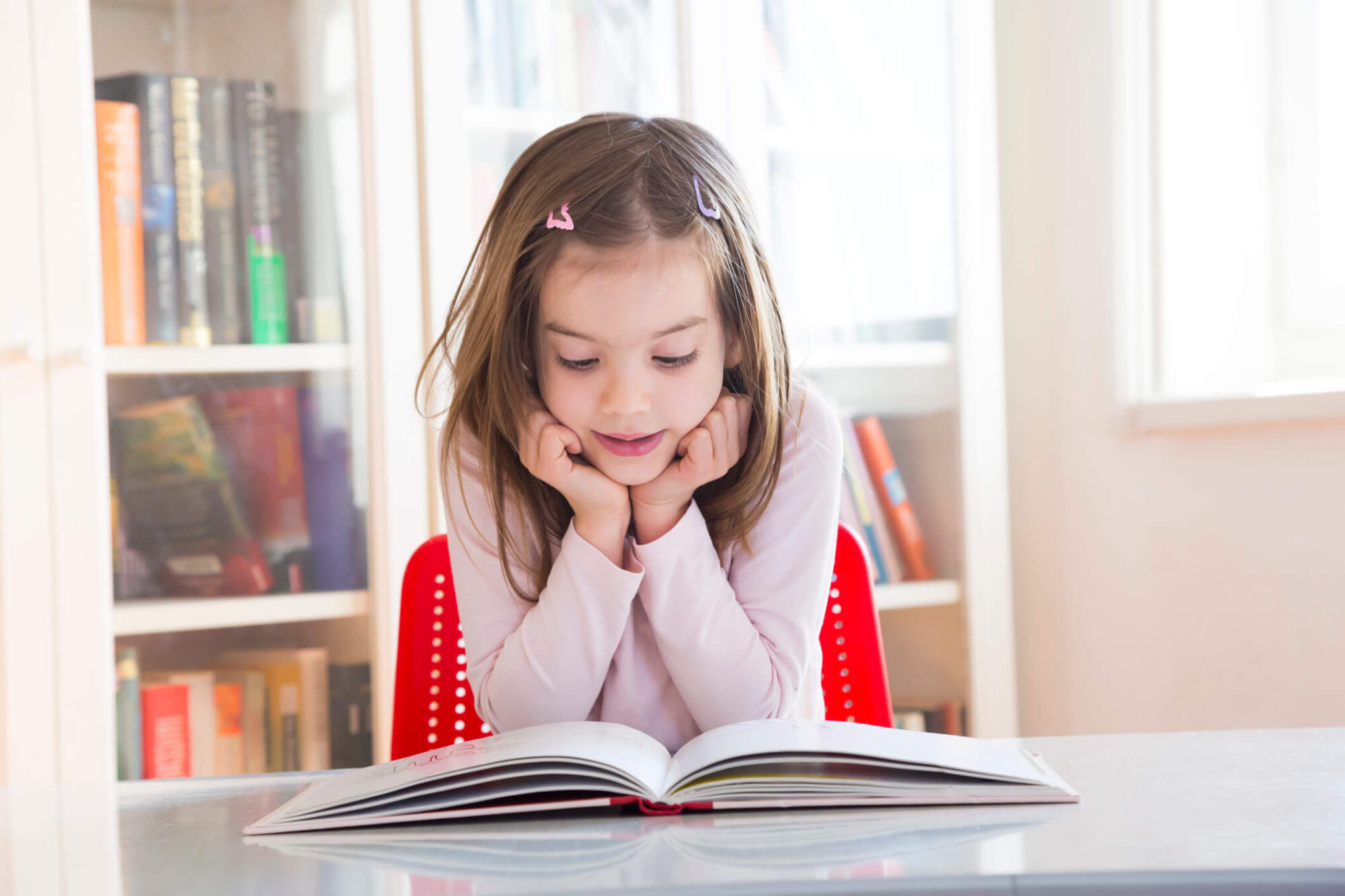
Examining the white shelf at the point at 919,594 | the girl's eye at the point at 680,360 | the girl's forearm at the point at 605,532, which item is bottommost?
the white shelf at the point at 919,594

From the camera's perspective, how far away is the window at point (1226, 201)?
1691 millimetres

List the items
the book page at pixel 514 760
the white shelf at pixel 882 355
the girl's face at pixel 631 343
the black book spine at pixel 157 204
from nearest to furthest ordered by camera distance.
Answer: the book page at pixel 514 760 → the girl's face at pixel 631 343 → the black book spine at pixel 157 204 → the white shelf at pixel 882 355

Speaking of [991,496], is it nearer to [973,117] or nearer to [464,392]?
[973,117]

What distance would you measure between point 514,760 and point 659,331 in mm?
371

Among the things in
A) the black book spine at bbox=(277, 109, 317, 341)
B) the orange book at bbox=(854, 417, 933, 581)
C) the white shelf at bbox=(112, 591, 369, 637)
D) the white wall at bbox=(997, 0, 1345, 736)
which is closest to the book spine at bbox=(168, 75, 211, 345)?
the black book spine at bbox=(277, 109, 317, 341)

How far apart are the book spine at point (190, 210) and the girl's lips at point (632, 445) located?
820 mm

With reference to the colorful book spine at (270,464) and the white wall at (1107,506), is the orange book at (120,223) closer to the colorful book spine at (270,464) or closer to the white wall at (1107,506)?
the colorful book spine at (270,464)

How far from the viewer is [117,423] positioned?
4.73 ft

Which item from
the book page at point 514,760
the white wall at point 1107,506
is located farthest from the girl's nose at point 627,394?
the white wall at point 1107,506

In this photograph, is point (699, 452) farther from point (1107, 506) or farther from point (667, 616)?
point (1107, 506)

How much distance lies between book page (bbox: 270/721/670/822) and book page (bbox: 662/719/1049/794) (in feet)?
0.06

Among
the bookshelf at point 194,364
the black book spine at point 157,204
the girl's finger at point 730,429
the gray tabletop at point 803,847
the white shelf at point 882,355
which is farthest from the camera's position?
the white shelf at point 882,355

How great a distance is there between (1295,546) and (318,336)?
135 cm

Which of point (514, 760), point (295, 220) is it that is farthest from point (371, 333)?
point (514, 760)
